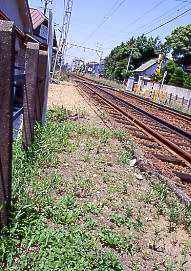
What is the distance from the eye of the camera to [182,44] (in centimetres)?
5028

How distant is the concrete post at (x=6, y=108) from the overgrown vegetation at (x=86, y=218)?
0.67ft

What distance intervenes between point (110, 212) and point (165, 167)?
197cm

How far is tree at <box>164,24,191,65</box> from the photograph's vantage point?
50.2 m

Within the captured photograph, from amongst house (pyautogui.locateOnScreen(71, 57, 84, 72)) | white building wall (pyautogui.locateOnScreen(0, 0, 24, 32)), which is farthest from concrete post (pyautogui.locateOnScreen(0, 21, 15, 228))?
house (pyautogui.locateOnScreen(71, 57, 84, 72))

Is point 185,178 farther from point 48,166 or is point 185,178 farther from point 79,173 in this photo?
point 48,166

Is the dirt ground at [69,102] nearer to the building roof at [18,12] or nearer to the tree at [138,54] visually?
the building roof at [18,12]

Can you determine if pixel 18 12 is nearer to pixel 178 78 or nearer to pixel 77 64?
pixel 178 78

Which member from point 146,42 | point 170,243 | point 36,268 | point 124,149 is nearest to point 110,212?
point 170,243

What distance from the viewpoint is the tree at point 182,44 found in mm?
50188

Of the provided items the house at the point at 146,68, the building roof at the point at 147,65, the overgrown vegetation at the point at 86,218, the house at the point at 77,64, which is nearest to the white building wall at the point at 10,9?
the overgrown vegetation at the point at 86,218

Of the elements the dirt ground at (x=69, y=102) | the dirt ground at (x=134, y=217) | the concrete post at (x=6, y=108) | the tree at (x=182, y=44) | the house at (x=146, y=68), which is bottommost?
the dirt ground at (x=134, y=217)

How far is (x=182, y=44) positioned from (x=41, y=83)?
2041 inches

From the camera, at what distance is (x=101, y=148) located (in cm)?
471

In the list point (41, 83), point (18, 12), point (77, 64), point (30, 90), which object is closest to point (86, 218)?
point (30, 90)
